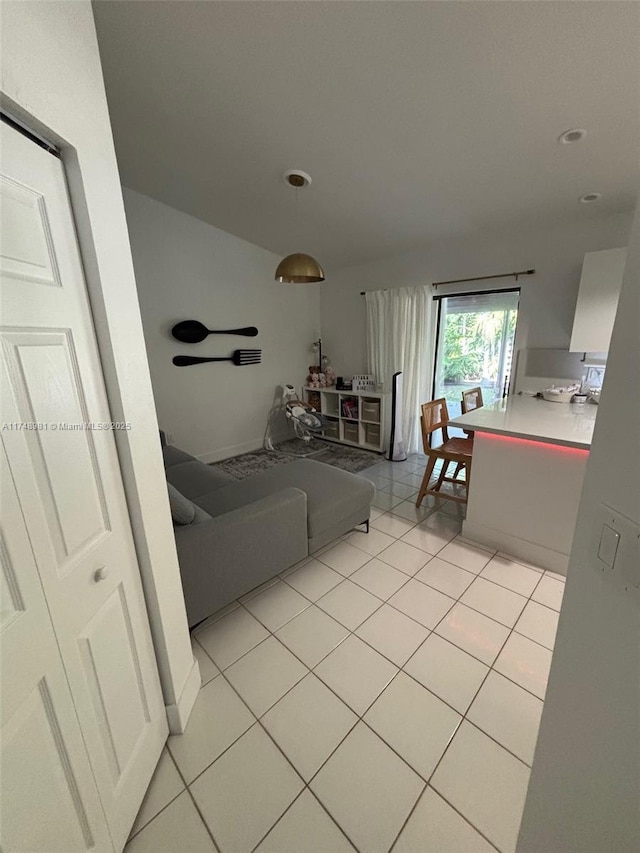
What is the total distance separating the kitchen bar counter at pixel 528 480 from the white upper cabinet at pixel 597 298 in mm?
603

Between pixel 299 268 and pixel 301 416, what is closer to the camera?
pixel 299 268

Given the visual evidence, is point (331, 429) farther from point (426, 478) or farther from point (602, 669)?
point (602, 669)

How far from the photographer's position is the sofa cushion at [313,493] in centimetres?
208

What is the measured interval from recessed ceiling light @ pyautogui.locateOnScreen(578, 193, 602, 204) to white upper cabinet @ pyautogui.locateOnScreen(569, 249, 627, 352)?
1.28ft

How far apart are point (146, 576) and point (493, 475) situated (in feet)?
7.04

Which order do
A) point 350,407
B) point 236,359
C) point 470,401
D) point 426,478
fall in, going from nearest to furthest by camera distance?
point 426,478
point 470,401
point 236,359
point 350,407

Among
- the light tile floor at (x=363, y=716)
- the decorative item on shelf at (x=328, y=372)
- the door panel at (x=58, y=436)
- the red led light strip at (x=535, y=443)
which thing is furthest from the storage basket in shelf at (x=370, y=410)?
the door panel at (x=58, y=436)

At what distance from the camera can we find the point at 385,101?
183cm

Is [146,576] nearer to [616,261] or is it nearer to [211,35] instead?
[211,35]

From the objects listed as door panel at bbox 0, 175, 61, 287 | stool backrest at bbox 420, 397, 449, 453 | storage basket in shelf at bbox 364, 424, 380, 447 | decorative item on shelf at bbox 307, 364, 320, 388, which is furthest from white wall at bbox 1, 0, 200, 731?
decorative item on shelf at bbox 307, 364, 320, 388

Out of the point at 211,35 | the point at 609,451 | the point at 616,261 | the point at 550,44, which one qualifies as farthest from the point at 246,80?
the point at 616,261

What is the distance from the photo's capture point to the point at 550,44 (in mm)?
1453

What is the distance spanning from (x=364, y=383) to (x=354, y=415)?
45 centimetres

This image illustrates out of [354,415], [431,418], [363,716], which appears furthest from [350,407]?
[363,716]
